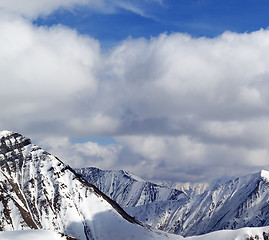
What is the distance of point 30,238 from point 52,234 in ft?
32.1

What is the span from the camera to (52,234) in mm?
164875

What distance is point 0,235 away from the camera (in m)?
162

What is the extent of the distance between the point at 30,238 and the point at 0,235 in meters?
13.1

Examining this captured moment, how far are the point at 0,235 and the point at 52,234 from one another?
19521mm

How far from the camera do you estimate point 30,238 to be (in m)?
158
